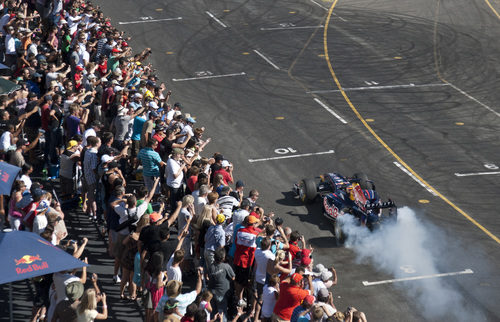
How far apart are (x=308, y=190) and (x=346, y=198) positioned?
55.1 inches

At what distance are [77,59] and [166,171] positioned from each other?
747cm

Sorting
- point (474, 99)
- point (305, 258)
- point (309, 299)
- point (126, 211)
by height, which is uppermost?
point (309, 299)

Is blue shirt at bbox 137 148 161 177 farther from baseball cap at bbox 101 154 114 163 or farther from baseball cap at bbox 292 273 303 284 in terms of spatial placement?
baseball cap at bbox 292 273 303 284

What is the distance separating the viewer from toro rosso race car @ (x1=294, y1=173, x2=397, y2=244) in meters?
17.8

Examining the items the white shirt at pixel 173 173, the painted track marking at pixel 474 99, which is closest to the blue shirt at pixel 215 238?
the white shirt at pixel 173 173

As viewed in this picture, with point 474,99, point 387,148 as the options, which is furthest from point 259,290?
point 474,99

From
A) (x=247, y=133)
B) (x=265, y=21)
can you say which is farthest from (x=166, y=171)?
(x=265, y=21)

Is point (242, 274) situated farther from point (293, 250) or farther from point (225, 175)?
point (225, 175)

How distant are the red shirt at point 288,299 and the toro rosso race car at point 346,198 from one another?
536 cm

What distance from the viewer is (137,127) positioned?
19.3 m

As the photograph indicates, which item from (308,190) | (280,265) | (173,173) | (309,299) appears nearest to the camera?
(309,299)

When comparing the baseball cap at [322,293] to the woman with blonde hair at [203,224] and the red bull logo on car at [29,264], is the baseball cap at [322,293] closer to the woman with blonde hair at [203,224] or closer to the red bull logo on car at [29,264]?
the woman with blonde hair at [203,224]

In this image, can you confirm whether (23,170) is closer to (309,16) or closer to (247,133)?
(247,133)

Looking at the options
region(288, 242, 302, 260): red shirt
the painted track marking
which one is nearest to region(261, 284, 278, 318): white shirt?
region(288, 242, 302, 260): red shirt
